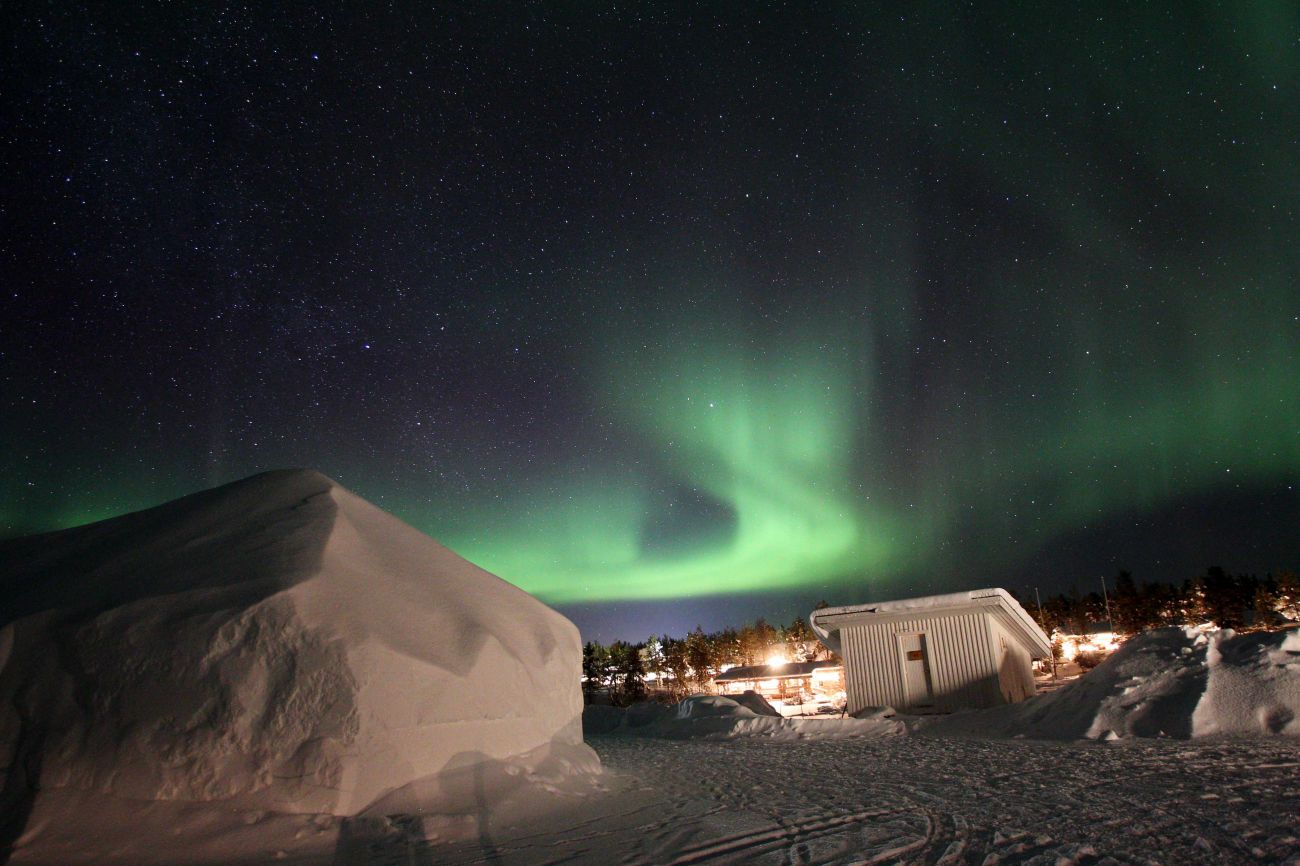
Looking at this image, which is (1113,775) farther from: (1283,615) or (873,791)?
(1283,615)

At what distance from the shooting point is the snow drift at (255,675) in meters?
5.91

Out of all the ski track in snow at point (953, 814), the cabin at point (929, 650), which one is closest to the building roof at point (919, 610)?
the cabin at point (929, 650)

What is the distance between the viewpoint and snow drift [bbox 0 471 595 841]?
5906mm

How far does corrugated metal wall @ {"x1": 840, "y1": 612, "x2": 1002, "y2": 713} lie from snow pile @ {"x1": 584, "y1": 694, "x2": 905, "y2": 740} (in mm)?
1868

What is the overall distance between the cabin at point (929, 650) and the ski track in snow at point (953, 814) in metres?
6.44

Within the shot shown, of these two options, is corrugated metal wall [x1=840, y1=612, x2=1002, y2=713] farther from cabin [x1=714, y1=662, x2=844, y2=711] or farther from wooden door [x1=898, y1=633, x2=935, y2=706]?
cabin [x1=714, y1=662, x2=844, y2=711]

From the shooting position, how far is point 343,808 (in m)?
6.31

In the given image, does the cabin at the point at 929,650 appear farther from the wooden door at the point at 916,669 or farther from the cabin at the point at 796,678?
the cabin at the point at 796,678

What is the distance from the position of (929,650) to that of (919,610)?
1.01 meters

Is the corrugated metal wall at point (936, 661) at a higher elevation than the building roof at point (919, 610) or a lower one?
lower

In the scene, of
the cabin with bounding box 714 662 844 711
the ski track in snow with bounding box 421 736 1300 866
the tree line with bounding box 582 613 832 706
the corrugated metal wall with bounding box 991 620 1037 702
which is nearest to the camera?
the ski track in snow with bounding box 421 736 1300 866

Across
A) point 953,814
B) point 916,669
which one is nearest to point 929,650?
point 916,669

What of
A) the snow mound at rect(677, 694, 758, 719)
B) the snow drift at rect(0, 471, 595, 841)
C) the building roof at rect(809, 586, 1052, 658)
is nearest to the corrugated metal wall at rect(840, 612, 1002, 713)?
the building roof at rect(809, 586, 1052, 658)

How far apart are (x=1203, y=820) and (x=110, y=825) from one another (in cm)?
840
